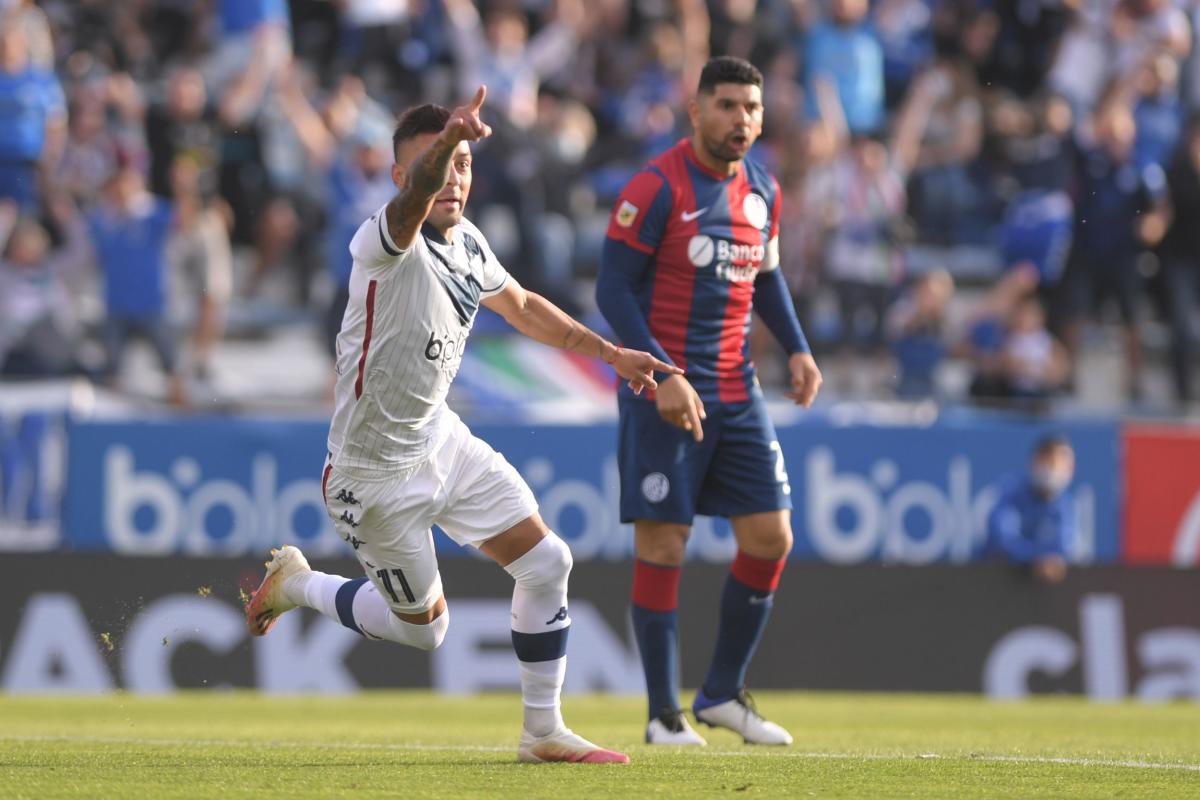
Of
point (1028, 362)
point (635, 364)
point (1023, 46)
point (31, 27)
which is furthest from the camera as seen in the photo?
point (1023, 46)

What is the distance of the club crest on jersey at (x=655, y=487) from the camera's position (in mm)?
8242

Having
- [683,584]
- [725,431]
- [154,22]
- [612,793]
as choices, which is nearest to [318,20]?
[154,22]

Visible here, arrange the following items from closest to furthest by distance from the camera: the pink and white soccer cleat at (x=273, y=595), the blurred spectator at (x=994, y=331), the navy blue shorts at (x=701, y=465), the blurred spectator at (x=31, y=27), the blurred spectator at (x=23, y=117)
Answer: the pink and white soccer cleat at (x=273, y=595) → the navy blue shorts at (x=701, y=465) → the blurred spectator at (x=23, y=117) → the blurred spectator at (x=31, y=27) → the blurred spectator at (x=994, y=331)

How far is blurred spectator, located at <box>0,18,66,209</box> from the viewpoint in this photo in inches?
603

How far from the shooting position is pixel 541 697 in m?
6.93

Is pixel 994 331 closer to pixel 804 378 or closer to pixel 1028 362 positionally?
pixel 1028 362

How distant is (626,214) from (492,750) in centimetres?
236

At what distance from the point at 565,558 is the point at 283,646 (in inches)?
270

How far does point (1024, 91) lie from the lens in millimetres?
19312

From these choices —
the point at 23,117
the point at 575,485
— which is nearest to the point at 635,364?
the point at 575,485

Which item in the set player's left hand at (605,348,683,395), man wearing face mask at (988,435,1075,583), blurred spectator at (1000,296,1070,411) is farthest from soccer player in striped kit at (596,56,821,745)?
Result: blurred spectator at (1000,296,1070,411)

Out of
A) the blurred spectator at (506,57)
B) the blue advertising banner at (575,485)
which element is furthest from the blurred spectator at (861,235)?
the blurred spectator at (506,57)

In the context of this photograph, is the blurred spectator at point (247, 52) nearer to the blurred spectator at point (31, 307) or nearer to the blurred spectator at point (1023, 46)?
the blurred spectator at point (31, 307)

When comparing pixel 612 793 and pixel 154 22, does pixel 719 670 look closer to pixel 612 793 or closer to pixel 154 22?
pixel 612 793
